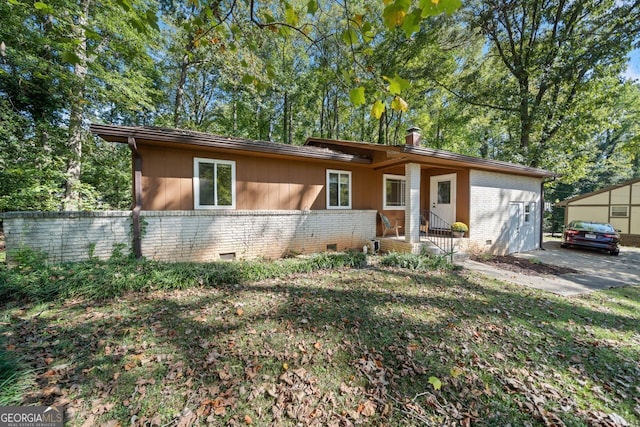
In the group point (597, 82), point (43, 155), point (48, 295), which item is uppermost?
point (597, 82)

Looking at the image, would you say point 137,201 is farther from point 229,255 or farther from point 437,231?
point 437,231

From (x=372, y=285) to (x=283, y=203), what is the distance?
400 centimetres

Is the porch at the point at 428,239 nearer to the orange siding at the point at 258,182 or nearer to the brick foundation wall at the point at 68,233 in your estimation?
the orange siding at the point at 258,182

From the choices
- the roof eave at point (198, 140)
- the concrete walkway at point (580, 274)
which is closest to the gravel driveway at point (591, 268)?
the concrete walkway at point (580, 274)

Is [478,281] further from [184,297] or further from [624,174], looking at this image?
[624,174]

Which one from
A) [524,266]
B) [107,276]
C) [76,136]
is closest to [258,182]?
[107,276]

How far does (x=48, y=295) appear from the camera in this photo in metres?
4.11

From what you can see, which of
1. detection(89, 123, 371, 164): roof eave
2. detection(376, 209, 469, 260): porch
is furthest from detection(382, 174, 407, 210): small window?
detection(89, 123, 371, 164): roof eave

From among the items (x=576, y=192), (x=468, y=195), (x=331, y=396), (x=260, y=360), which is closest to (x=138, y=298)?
(x=260, y=360)

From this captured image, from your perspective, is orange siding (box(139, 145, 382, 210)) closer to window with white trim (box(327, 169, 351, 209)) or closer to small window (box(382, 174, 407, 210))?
window with white trim (box(327, 169, 351, 209))

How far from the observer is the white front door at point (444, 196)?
9688 mm

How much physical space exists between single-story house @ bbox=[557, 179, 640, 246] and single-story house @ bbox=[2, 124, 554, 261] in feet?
32.9

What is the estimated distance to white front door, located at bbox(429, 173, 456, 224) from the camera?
9.69 metres

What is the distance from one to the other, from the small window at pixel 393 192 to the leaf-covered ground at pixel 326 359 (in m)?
5.78
